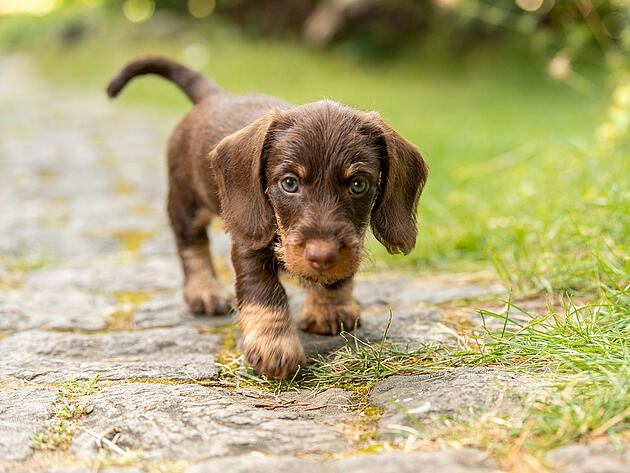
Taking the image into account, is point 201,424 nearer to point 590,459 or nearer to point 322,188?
point 322,188

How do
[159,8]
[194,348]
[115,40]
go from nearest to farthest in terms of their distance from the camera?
[194,348] < [115,40] < [159,8]

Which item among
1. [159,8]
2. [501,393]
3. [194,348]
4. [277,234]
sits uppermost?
[159,8]

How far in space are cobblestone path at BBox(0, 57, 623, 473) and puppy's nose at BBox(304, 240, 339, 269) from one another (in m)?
0.51

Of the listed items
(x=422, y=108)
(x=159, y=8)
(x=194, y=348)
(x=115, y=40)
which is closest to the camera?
(x=194, y=348)

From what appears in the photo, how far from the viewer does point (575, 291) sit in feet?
10.9

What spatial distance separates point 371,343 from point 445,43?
532 inches

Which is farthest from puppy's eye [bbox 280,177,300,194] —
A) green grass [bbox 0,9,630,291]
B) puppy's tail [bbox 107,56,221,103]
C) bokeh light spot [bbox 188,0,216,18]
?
bokeh light spot [bbox 188,0,216,18]

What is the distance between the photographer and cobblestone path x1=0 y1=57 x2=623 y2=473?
2.03 m

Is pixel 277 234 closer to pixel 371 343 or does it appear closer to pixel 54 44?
pixel 371 343

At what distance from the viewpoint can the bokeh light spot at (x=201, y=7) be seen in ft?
66.6

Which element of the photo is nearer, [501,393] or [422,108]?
[501,393]

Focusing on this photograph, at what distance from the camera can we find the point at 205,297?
3760 millimetres

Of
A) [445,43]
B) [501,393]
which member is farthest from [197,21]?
[501,393]

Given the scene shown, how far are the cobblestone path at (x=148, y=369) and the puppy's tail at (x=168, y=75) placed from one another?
1234 mm
